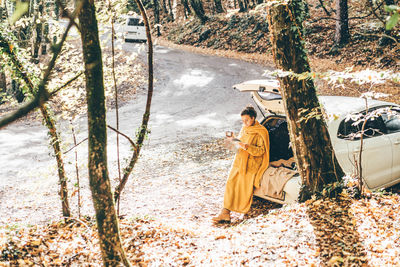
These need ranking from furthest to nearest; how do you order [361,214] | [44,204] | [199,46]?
[199,46] < [44,204] < [361,214]

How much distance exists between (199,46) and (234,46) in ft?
11.1

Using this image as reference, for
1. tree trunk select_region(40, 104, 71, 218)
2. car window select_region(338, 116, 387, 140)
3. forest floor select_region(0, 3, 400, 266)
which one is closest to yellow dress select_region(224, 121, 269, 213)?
forest floor select_region(0, 3, 400, 266)

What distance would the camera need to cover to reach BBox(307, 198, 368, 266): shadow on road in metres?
3.70

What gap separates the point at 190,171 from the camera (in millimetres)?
8875

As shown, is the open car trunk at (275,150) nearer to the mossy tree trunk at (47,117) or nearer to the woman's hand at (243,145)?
the woman's hand at (243,145)

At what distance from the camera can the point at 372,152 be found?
18.8 ft

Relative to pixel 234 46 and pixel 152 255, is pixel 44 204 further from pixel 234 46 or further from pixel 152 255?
pixel 234 46

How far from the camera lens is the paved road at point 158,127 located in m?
7.83

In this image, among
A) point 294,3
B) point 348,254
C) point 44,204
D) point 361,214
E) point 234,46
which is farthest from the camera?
point 234,46

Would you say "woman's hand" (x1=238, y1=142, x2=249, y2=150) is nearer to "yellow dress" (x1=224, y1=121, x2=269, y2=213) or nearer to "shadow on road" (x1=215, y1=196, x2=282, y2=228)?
"yellow dress" (x1=224, y1=121, x2=269, y2=213)

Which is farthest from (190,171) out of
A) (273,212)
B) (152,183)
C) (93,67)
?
(93,67)

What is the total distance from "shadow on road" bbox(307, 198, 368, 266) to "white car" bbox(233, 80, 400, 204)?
669 millimetres

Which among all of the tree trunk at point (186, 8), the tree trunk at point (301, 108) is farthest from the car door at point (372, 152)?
the tree trunk at point (186, 8)

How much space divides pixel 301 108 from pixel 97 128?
3.02 meters
